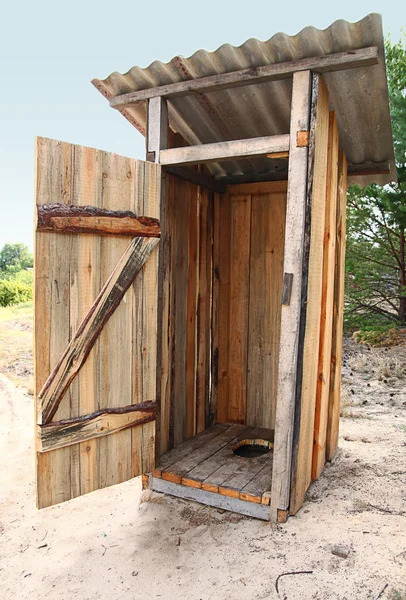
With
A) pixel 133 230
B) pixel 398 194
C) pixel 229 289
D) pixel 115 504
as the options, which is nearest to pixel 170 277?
pixel 133 230

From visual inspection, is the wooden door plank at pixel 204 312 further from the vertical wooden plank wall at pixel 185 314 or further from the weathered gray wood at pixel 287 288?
the weathered gray wood at pixel 287 288

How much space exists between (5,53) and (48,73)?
6.97 m

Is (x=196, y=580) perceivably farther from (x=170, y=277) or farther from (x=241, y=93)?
(x=241, y=93)

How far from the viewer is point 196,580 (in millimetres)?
2371

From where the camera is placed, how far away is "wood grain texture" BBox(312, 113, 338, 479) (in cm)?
312

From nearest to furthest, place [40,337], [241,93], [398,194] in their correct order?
[40,337] < [241,93] < [398,194]

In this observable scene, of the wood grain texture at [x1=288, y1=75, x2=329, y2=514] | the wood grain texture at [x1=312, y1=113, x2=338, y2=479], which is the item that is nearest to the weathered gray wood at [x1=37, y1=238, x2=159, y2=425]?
the wood grain texture at [x1=288, y1=75, x2=329, y2=514]

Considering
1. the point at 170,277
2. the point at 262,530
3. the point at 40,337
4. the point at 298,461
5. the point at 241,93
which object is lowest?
the point at 262,530

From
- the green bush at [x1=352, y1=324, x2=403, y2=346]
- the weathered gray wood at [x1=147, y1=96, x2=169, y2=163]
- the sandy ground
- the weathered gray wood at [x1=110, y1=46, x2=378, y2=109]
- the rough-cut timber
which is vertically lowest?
the sandy ground

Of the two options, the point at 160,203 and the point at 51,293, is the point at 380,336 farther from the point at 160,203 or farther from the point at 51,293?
the point at 51,293

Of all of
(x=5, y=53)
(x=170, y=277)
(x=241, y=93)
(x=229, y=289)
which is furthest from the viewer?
(x=5, y=53)

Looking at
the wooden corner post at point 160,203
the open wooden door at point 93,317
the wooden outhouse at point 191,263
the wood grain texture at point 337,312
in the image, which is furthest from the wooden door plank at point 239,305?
the open wooden door at point 93,317

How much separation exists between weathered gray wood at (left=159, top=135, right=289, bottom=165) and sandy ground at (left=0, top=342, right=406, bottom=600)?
221cm

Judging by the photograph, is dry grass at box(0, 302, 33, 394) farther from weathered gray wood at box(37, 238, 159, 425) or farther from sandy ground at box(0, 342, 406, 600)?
weathered gray wood at box(37, 238, 159, 425)
